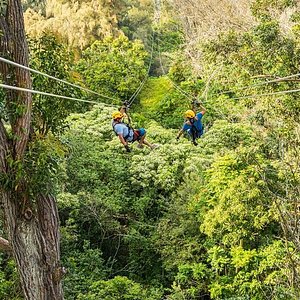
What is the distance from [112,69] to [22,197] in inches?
505

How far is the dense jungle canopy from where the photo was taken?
4879mm

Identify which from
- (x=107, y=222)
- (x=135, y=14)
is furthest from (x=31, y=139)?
(x=135, y=14)

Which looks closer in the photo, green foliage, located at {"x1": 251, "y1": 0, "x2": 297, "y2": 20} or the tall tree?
the tall tree

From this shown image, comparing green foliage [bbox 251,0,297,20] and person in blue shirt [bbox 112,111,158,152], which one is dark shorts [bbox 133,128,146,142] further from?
green foliage [bbox 251,0,297,20]

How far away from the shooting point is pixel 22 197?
4.83 m

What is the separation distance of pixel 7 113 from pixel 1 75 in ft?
1.14

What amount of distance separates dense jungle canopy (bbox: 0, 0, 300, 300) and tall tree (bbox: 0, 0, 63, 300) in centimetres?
1

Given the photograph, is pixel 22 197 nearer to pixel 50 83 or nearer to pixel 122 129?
pixel 50 83

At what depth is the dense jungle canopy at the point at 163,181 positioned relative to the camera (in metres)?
4.88

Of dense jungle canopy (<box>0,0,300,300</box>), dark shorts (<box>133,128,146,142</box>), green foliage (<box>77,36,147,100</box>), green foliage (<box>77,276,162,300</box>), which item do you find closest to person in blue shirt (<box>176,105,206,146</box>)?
dark shorts (<box>133,128,146,142</box>)

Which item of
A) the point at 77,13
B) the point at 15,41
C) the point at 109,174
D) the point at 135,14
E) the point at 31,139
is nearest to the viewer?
the point at 15,41

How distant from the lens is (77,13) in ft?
63.3

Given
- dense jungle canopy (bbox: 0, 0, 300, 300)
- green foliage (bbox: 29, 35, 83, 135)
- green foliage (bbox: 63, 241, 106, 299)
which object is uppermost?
green foliage (bbox: 29, 35, 83, 135)

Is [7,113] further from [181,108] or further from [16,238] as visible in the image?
[181,108]
